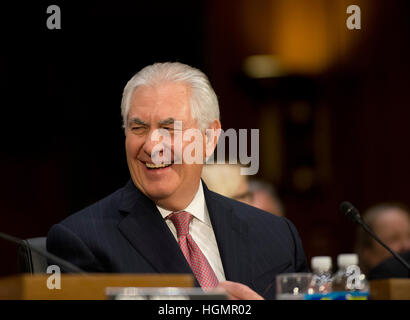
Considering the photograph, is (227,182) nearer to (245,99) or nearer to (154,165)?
(154,165)

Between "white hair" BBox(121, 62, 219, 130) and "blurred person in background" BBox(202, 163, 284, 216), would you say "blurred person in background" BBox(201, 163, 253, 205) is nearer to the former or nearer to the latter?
"blurred person in background" BBox(202, 163, 284, 216)

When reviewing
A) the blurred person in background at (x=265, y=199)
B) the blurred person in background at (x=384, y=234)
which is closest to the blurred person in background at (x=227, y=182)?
the blurred person in background at (x=265, y=199)

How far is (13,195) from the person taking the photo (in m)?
5.41

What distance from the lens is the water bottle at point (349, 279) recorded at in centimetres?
194

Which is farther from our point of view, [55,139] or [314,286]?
[55,139]

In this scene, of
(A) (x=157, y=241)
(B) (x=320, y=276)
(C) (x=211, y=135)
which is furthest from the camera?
(C) (x=211, y=135)

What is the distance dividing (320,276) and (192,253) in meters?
0.40

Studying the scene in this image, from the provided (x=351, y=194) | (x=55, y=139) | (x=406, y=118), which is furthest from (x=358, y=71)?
(x=55, y=139)

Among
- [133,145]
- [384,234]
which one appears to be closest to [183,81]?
[133,145]

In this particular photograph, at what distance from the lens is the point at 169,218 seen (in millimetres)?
2291

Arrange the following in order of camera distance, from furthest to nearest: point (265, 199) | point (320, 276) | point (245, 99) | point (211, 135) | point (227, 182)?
point (245, 99), point (265, 199), point (227, 182), point (211, 135), point (320, 276)
